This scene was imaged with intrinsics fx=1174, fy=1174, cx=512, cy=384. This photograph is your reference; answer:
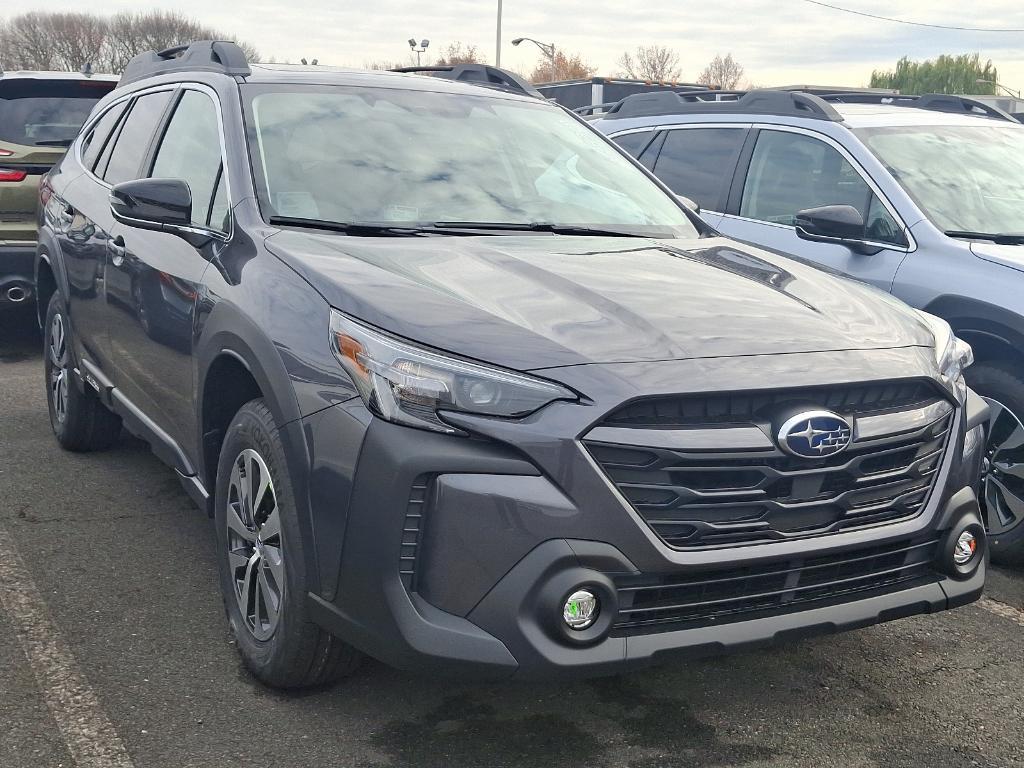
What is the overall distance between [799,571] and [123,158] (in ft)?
11.2

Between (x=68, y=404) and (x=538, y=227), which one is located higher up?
(x=538, y=227)

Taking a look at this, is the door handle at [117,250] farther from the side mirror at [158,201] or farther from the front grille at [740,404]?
the front grille at [740,404]

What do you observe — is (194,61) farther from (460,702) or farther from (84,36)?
(84,36)

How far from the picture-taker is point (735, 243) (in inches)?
161

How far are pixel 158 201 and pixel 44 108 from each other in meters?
5.18

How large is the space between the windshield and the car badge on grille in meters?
2.35

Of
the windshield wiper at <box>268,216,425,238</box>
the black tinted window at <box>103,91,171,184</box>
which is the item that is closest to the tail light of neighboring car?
the black tinted window at <box>103,91,171,184</box>

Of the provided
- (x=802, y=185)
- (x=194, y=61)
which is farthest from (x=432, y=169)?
(x=802, y=185)

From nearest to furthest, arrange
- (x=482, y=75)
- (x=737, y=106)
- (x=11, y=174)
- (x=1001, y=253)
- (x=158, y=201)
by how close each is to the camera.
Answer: (x=158, y=201) < (x=1001, y=253) < (x=482, y=75) < (x=737, y=106) < (x=11, y=174)

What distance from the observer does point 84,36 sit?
280ft

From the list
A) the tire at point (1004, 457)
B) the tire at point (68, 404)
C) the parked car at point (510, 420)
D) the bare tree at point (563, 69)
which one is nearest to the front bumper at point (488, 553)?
the parked car at point (510, 420)

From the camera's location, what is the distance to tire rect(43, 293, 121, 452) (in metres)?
5.41

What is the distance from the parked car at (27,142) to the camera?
25.4 ft

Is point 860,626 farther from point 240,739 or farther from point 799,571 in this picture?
point 240,739
